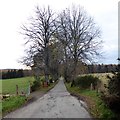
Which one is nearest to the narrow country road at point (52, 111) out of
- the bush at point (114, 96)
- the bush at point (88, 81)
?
the bush at point (114, 96)

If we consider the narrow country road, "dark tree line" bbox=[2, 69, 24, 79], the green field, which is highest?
"dark tree line" bbox=[2, 69, 24, 79]

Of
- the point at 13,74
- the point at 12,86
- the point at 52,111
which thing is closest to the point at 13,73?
the point at 13,74

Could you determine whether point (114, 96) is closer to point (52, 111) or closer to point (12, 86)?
point (52, 111)

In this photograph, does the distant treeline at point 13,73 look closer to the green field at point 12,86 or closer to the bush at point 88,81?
the green field at point 12,86

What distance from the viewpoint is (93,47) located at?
4719 cm

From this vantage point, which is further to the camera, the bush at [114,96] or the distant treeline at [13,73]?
the distant treeline at [13,73]

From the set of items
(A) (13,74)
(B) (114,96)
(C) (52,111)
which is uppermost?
(B) (114,96)

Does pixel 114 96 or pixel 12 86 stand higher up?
pixel 114 96

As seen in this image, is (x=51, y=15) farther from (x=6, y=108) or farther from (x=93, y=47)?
(x=6, y=108)

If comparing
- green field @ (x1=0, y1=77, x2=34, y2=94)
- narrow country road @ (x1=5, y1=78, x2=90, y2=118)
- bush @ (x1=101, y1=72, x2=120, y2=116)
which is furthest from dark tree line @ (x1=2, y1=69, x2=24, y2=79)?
bush @ (x1=101, y1=72, x2=120, y2=116)

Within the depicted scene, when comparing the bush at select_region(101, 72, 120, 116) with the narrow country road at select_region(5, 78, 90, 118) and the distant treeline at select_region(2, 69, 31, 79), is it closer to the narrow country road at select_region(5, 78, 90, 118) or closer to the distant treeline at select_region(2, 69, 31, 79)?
the narrow country road at select_region(5, 78, 90, 118)

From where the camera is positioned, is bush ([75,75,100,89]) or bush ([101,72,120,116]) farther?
bush ([75,75,100,89])

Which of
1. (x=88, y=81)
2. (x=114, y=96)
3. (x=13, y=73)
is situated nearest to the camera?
(x=114, y=96)

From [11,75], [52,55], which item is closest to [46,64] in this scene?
[52,55]
